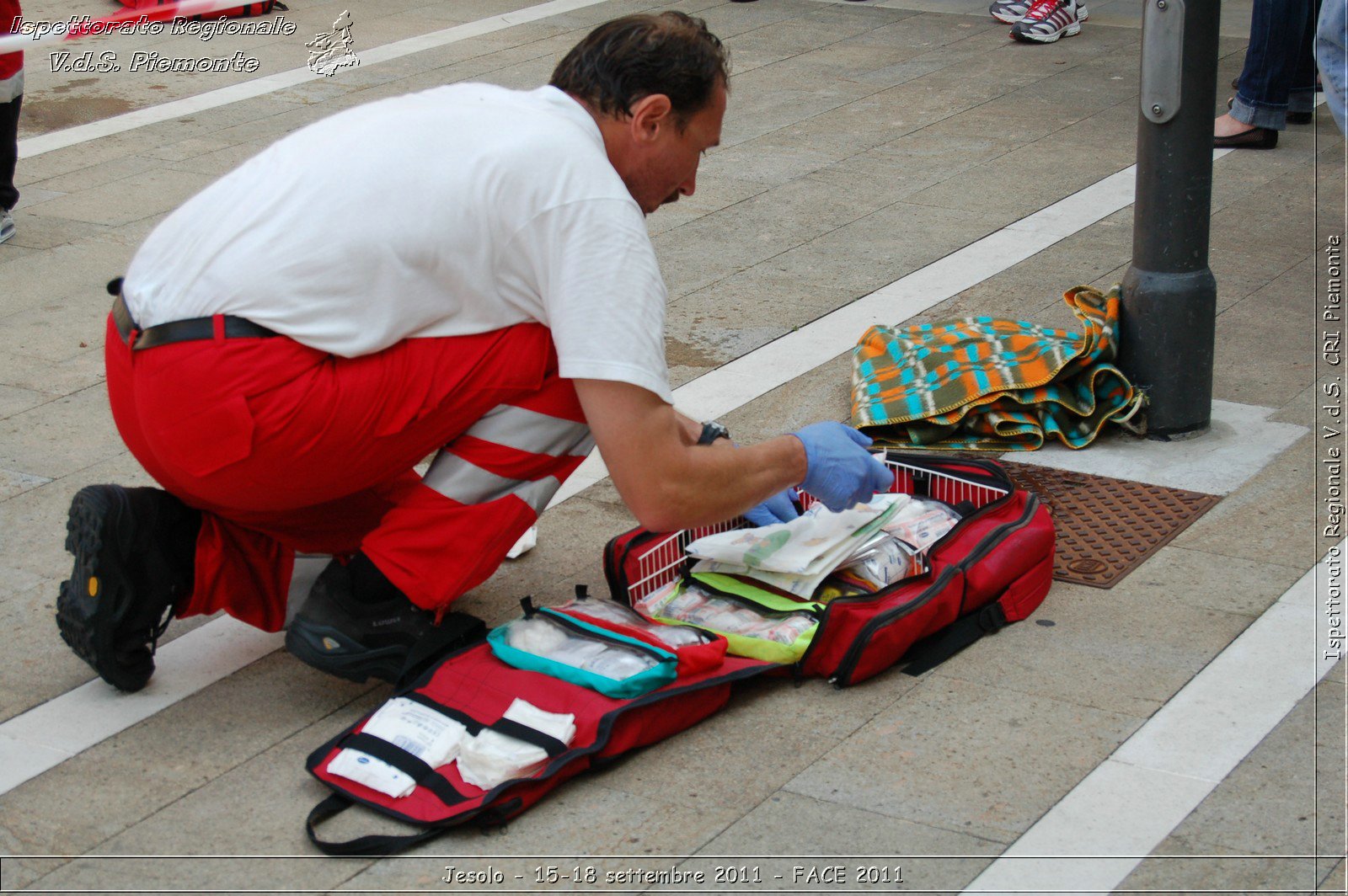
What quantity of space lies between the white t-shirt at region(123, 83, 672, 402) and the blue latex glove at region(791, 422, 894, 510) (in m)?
0.41

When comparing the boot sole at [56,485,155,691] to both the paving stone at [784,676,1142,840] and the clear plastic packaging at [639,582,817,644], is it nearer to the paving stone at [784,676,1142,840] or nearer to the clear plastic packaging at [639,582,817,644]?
the clear plastic packaging at [639,582,817,644]

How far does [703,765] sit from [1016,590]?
0.80 m

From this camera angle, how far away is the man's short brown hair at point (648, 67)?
2.56 meters

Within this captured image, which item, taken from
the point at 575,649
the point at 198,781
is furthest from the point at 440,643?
the point at 198,781

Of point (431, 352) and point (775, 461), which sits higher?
point (431, 352)

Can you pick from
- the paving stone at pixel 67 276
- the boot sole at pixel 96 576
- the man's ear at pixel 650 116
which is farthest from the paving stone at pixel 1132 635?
the paving stone at pixel 67 276

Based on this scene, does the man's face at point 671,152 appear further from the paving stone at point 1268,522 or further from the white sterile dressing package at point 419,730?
the paving stone at point 1268,522

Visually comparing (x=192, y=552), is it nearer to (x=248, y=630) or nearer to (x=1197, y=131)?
(x=248, y=630)

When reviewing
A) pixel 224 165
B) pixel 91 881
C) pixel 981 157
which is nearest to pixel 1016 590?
pixel 91 881

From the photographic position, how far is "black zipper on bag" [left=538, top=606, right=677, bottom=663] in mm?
2549

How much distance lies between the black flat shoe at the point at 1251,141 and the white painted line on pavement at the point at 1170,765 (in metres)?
3.63

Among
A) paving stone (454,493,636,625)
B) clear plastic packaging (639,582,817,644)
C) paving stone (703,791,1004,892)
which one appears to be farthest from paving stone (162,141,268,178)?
paving stone (703,791,1004,892)

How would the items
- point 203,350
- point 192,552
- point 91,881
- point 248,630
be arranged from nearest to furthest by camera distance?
point 91,881 → point 203,350 → point 192,552 → point 248,630

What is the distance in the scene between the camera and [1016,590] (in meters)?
2.94
